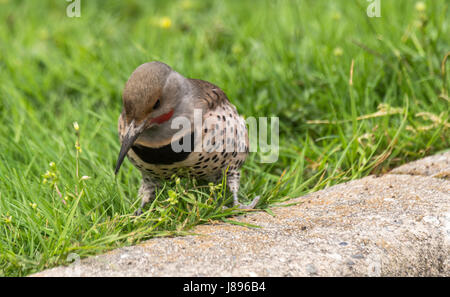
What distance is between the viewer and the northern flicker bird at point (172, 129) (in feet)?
10.4

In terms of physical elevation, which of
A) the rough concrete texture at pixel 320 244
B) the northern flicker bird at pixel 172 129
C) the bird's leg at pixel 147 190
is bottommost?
the bird's leg at pixel 147 190

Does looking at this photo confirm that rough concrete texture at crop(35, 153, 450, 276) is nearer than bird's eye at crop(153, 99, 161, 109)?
Yes

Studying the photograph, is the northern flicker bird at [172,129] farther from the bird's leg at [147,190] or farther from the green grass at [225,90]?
the green grass at [225,90]

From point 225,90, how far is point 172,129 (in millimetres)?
1747

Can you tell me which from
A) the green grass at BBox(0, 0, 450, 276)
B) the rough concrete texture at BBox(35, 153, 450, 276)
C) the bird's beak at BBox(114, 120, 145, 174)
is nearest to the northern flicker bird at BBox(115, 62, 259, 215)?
the bird's beak at BBox(114, 120, 145, 174)

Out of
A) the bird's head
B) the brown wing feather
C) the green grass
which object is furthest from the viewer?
the brown wing feather

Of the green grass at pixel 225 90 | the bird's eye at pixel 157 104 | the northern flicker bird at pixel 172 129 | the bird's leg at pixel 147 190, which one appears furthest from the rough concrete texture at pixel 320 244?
the bird's eye at pixel 157 104

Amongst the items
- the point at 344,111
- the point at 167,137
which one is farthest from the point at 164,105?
the point at 344,111

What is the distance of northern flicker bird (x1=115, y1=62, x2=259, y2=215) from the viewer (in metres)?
3.16

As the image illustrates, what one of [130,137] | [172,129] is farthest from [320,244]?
[130,137]

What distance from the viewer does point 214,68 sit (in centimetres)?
546

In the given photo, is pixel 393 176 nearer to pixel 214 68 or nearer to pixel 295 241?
pixel 295 241

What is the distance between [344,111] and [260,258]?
216cm

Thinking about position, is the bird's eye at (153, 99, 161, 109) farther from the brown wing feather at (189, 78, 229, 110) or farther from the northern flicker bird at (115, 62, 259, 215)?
the brown wing feather at (189, 78, 229, 110)
